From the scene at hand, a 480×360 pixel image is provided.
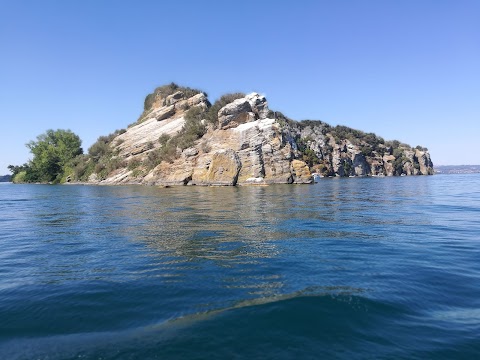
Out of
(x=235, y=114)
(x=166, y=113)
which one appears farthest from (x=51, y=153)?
(x=235, y=114)

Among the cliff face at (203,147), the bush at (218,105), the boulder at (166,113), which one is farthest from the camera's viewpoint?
the boulder at (166,113)

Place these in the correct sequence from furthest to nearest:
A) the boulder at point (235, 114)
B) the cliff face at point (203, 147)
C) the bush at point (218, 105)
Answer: the bush at point (218, 105), the boulder at point (235, 114), the cliff face at point (203, 147)

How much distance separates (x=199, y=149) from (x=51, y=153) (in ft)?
181

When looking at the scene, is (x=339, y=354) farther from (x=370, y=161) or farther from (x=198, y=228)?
(x=370, y=161)

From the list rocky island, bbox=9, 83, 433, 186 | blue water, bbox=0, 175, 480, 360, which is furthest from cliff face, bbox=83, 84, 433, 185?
blue water, bbox=0, 175, 480, 360

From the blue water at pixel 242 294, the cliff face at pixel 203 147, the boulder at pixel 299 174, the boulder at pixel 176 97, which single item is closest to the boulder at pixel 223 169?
the cliff face at pixel 203 147

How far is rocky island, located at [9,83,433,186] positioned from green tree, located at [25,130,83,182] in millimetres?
4060

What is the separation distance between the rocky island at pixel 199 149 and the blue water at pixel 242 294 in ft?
127

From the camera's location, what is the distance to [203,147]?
5772 centimetres

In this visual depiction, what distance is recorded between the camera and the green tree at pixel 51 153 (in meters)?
87.8

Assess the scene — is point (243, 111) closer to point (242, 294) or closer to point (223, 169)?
point (223, 169)

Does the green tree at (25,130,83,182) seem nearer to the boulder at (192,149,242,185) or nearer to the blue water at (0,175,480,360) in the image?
the boulder at (192,149,242,185)

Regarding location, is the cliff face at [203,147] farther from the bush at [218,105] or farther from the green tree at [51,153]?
A: the green tree at [51,153]

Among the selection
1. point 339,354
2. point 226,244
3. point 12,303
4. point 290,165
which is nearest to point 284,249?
point 226,244
